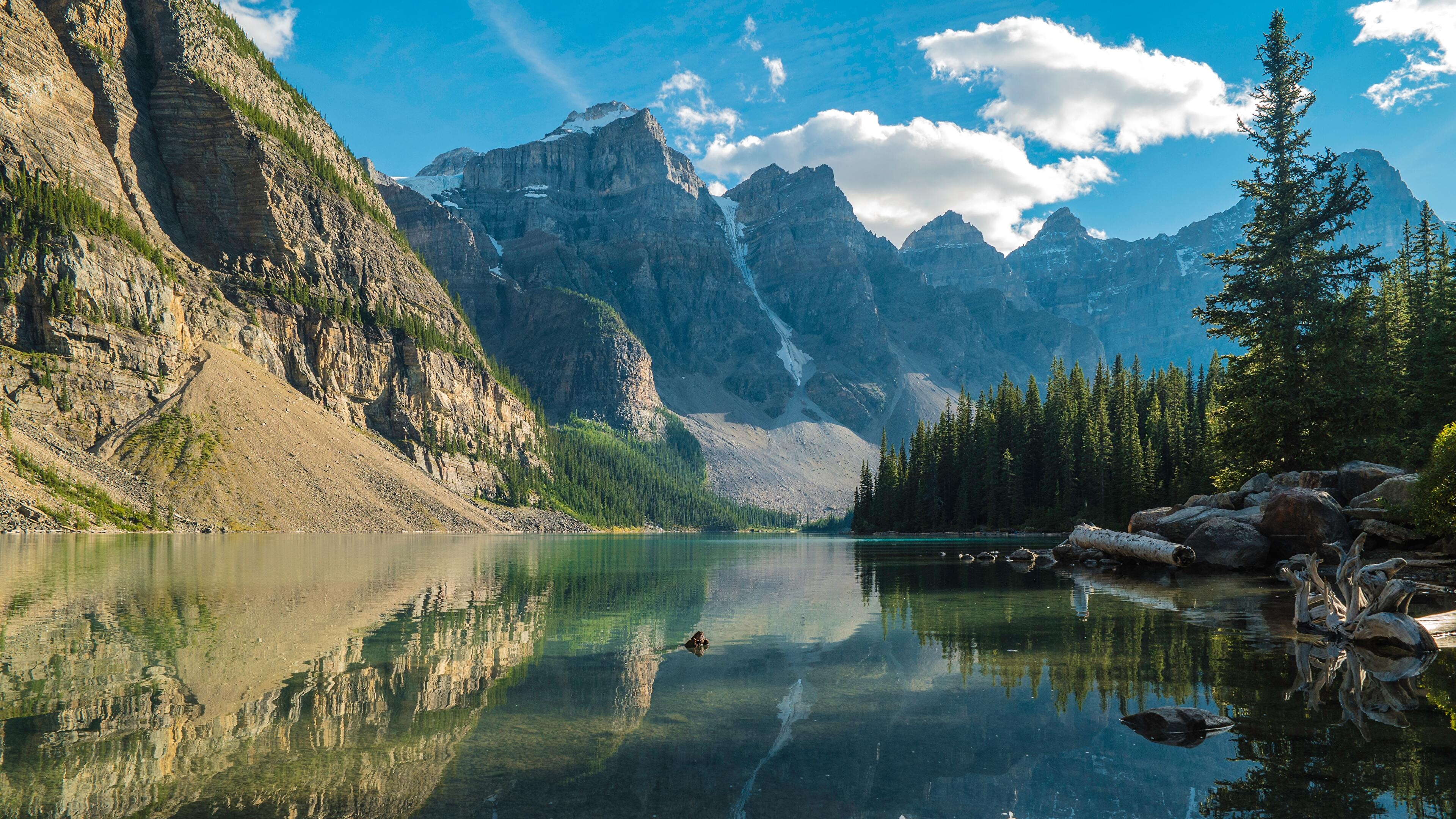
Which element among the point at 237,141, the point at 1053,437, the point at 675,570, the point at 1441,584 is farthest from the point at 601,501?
the point at 1441,584

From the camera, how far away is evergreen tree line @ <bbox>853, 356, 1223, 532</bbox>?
7738cm

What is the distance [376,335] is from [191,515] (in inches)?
3017

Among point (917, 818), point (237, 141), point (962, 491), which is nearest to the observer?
point (917, 818)

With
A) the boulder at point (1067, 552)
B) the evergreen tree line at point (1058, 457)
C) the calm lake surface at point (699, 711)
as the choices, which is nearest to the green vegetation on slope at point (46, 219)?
the calm lake surface at point (699, 711)

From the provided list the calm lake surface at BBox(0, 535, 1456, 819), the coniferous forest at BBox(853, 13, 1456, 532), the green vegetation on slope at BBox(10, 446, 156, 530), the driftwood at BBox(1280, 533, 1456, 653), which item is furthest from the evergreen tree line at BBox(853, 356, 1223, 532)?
the green vegetation on slope at BBox(10, 446, 156, 530)

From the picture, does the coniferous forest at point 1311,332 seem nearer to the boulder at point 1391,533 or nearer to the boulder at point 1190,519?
the boulder at point 1391,533

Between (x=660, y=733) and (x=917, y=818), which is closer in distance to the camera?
(x=917, y=818)

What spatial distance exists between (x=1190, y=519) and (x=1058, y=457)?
6146 centimetres

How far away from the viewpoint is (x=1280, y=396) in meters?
36.6

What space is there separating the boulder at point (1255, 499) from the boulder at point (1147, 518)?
3.80 meters

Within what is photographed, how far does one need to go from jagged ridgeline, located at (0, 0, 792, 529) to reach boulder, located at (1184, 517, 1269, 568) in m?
88.6

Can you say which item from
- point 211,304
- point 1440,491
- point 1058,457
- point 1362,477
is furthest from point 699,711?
point 211,304

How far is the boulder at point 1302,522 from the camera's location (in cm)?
2736

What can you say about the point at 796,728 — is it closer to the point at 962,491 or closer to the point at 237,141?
the point at 962,491
